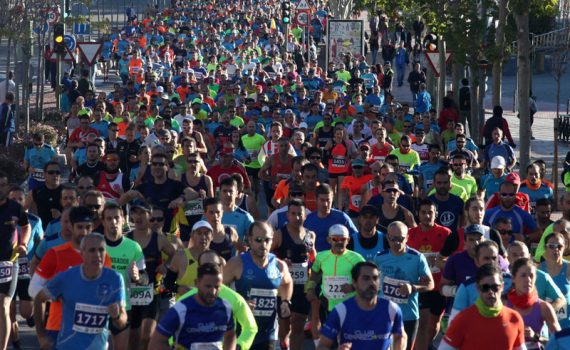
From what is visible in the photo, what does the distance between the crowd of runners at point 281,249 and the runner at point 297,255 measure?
1 centimetres

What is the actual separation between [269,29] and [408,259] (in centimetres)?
5246

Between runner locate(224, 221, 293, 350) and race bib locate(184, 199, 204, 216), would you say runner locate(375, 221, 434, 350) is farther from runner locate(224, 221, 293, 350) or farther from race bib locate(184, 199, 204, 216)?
race bib locate(184, 199, 204, 216)

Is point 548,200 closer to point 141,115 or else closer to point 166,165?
point 166,165

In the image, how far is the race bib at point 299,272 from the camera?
1299cm

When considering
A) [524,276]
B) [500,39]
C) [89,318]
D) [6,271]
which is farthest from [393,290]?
[500,39]

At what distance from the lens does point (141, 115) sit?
969 inches

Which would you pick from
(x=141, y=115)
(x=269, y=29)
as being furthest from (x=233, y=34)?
(x=141, y=115)

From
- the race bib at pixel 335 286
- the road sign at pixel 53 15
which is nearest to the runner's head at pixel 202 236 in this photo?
the race bib at pixel 335 286

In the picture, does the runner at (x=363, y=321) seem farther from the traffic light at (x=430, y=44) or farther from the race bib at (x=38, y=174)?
the traffic light at (x=430, y=44)

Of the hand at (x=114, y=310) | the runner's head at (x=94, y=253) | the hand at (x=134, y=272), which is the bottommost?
the hand at (x=134, y=272)

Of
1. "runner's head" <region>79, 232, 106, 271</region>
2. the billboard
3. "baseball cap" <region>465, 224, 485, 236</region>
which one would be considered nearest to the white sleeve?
"runner's head" <region>79, 232, 106, 271</region>

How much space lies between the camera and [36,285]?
10.9 metres

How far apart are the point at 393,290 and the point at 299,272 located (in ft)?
4.14

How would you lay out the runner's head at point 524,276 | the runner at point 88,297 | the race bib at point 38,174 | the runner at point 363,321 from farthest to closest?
1. the race bib at point 38,174
2. the runner's head at point 524,276
3. the runner at point 88,297
4. the runner at point 363,321
